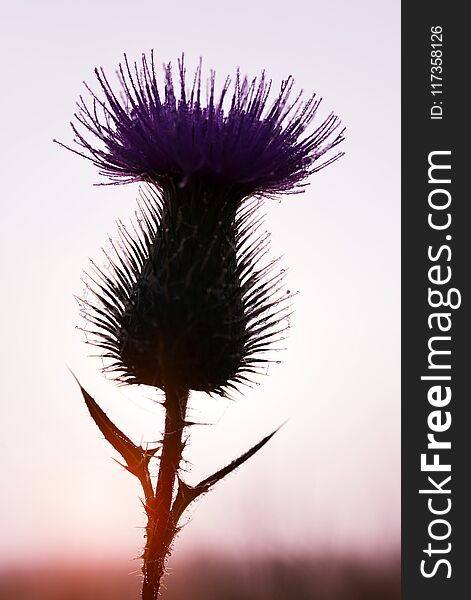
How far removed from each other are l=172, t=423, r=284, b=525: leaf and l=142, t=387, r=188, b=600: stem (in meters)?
0.08

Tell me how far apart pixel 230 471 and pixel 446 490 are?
2.60 meters

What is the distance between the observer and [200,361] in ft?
21.2

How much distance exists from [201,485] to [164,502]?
0.98 ft

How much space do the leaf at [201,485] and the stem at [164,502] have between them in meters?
0.08

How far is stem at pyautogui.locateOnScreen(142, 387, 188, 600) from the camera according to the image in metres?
6.28

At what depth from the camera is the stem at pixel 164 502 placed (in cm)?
628

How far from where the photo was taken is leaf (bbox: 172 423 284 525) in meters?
6.17

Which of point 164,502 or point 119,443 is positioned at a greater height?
point 119,443

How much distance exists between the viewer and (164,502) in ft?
20.9

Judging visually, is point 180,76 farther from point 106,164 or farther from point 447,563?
point 447,563

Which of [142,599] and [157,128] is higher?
[157,128]

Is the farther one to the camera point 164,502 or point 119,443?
point 164,502

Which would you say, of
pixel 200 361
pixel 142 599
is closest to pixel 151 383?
pixel 200 361

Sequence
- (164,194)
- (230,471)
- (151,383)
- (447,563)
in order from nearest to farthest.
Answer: (230,471) < (151,383) < (164,194) < (447,563)
